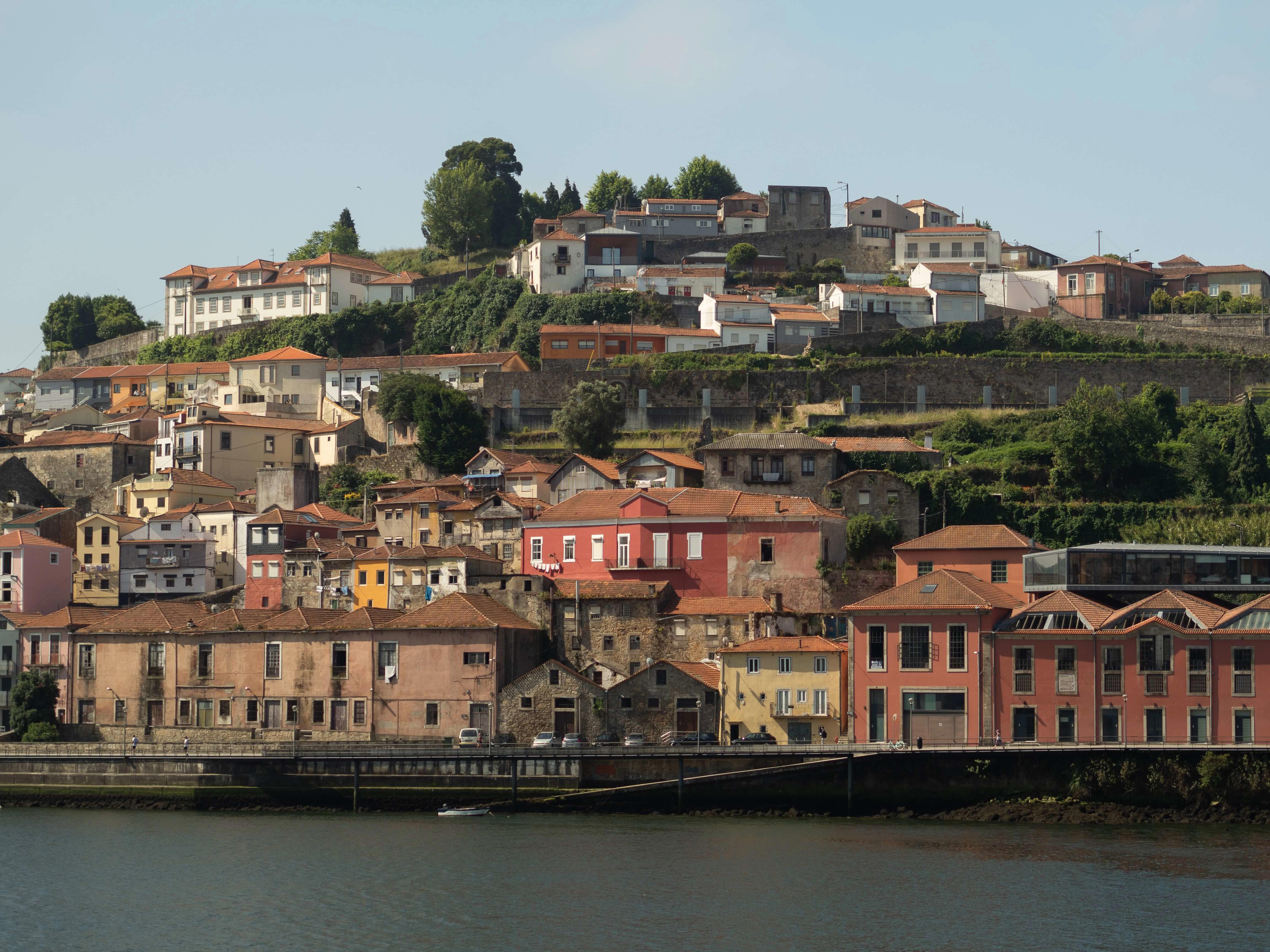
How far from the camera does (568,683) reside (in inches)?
2395

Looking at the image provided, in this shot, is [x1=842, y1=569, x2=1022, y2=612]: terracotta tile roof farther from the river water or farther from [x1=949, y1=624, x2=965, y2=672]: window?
the river water

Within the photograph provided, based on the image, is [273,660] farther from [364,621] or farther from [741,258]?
[741,258]

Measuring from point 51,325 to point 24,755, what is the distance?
6461cm

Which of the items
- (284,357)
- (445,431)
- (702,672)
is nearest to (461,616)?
(702,672)

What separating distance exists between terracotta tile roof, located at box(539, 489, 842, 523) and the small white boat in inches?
561

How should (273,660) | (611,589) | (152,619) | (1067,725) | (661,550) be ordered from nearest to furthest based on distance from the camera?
(1067,725) < (273,660) < (611,589) < (661,550) < (152,619)

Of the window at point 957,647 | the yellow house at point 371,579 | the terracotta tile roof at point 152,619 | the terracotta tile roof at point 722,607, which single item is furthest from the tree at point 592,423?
the window at point 957,647

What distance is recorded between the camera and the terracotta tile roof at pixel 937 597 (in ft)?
186

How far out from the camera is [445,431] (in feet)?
264

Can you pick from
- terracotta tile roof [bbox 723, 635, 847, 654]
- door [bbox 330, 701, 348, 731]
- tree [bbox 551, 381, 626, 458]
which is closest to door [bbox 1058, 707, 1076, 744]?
terracotta tile roof [bbox 723, 635, 847, 654]

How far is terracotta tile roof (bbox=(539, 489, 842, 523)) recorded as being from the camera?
6644cm

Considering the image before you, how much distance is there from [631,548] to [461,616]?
767cm

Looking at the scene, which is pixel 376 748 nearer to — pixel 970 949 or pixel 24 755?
pixel 24 755

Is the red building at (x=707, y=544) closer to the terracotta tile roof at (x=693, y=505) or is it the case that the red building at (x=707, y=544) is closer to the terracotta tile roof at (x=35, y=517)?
the terracotta tile roof at (x=693, y=505)
